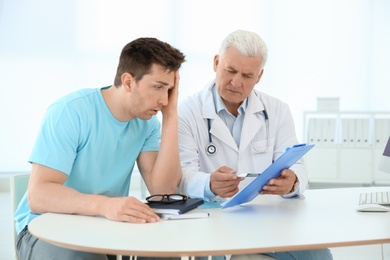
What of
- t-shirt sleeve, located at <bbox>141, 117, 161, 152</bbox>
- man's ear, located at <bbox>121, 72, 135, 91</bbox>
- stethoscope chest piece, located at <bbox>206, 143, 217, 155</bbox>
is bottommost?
stethoscope chest piece, located at <bbox>206, 143, 217, 155</bbox>

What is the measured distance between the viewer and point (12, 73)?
6.67 meters

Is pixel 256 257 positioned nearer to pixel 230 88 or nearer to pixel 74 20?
pixel 230 88

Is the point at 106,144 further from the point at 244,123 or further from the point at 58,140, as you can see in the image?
the point at 244,123

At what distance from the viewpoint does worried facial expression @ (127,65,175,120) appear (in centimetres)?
214

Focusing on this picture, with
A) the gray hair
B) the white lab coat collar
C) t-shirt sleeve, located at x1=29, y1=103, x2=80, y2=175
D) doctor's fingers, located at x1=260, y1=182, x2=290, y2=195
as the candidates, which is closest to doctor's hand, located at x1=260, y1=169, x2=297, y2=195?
doctor's fingers, located at x1=260, y1=182, x2=290, y2=195

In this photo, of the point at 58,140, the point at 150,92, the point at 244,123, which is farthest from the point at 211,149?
the point at 58,140

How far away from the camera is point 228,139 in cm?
256

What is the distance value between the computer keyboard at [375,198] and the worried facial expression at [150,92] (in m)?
0.85

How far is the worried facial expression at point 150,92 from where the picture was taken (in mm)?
2139

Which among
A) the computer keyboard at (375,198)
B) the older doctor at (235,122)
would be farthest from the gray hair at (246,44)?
the computer keyboard at (375,198)

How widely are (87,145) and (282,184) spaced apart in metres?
0.72

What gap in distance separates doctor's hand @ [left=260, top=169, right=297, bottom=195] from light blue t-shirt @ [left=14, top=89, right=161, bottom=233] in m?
0.53

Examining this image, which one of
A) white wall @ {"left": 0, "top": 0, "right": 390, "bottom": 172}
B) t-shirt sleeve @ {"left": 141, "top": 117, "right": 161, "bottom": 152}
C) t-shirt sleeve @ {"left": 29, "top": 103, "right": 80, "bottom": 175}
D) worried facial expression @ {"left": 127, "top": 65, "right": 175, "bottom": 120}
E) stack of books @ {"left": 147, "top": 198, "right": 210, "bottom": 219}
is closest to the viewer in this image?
stack of books @ {"left": 147, "top": 198, "right": 210, "bottom": 219}

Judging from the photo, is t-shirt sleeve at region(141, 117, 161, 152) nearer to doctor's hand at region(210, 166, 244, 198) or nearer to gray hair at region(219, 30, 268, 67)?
doctor's hand at region(210, 166, 244, 198)
